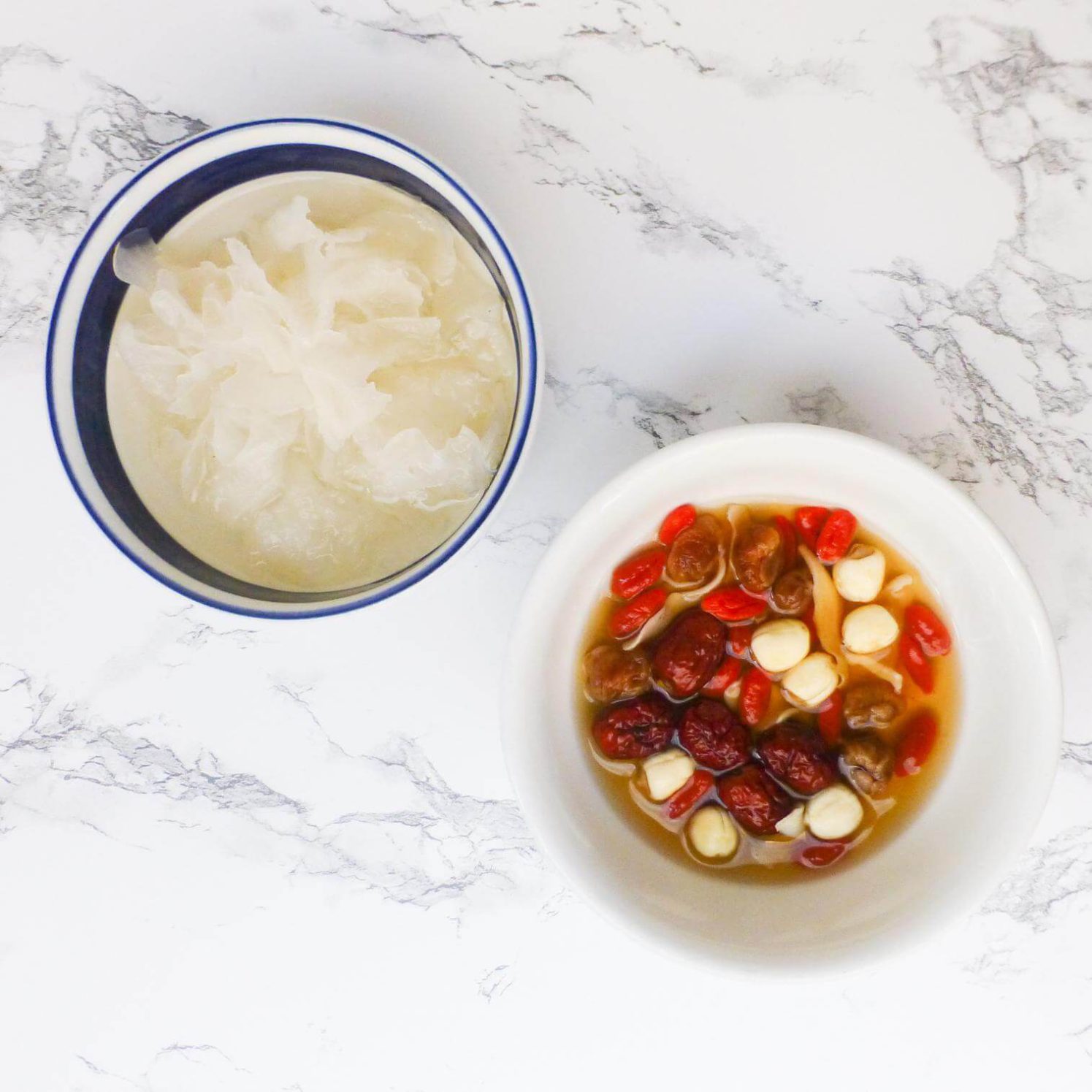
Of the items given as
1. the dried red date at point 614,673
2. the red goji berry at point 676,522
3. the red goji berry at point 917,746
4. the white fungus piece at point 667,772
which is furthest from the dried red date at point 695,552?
the red goji berry at point 917,746

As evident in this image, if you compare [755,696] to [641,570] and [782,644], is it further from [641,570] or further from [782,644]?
[641,570]

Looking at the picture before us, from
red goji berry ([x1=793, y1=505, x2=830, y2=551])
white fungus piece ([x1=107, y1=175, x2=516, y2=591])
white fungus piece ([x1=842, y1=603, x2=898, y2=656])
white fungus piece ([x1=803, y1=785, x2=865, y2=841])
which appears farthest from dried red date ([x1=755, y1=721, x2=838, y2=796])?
white fungus piece ([x1=107, y1=175, x2=516, y2=591])

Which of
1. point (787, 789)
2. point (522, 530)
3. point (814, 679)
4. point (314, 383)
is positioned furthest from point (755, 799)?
point (314, 383)

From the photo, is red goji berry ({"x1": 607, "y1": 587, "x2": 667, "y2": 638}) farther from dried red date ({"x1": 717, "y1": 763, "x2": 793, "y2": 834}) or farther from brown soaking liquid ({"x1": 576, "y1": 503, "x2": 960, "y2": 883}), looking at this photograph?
dried red date ({"x1": 717, "y1": 763, "x2": 793, "y2": 834})

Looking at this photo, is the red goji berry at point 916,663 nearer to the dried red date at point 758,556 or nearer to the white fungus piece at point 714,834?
the dried red date at point 758,556

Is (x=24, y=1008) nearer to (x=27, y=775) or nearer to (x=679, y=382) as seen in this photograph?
(x=27, y=775)

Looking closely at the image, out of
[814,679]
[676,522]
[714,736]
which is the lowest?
[714,736]
